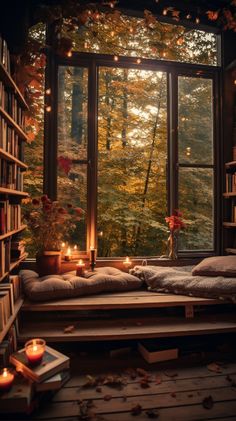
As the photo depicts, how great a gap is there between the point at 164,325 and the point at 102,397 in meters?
0.74

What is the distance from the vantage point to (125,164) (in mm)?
3855

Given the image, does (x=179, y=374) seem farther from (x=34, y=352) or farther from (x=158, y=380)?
(x=34, y=352)

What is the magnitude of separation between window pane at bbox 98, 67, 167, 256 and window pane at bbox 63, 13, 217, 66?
0.28m

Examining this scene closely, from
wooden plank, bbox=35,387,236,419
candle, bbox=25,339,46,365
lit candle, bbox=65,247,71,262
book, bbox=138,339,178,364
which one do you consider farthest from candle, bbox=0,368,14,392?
lit candle, bbox=65,247,71,262

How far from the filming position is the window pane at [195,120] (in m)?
3.44

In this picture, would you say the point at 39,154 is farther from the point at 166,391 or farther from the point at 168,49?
the point at 166,391

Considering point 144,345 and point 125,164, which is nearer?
Answer: point 144,345

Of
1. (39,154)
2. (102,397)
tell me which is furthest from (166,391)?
(39,154)

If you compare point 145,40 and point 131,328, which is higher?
point 145,40

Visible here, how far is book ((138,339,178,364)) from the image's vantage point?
80.9 inches

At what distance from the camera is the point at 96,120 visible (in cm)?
320

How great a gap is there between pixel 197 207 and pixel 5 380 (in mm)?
2767

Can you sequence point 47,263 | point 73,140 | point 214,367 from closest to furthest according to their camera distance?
point 214,367 → point 47,263 → point 73,140

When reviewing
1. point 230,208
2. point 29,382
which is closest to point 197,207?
point 230,208
